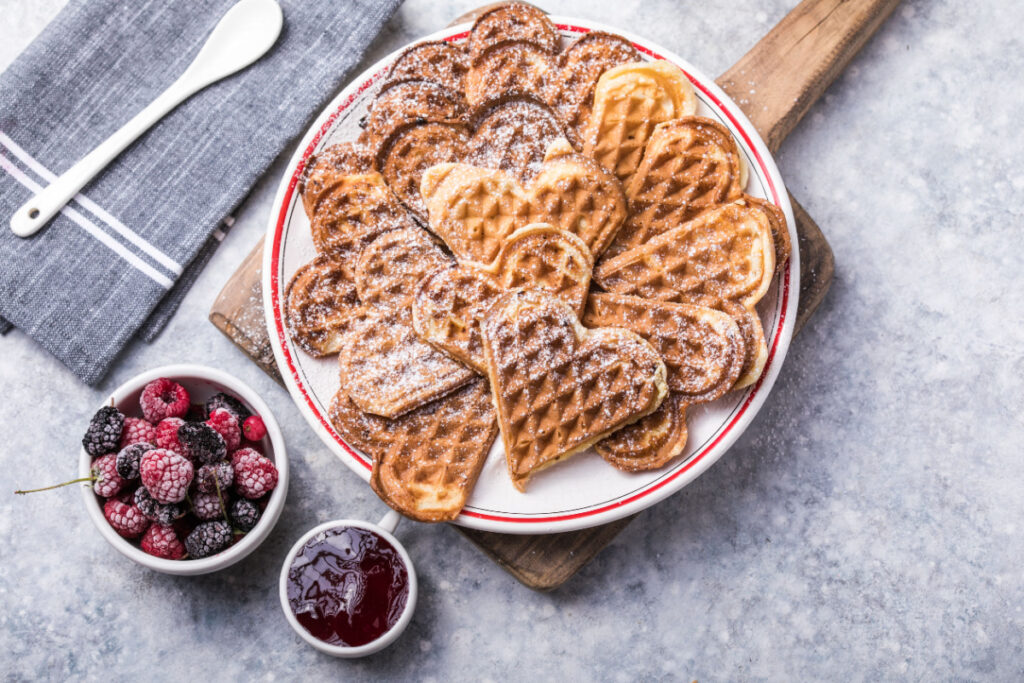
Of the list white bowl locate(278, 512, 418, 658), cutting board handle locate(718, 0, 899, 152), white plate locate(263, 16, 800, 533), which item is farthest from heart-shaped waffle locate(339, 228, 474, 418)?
cutting board handle locate(718, 0, 899, 152)

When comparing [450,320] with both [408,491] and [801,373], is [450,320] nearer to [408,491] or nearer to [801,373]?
[408,491]

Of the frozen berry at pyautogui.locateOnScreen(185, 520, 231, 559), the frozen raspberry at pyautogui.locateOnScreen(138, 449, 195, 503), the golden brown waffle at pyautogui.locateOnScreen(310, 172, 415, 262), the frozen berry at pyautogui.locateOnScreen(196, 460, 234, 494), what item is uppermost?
the golden brown waffle at pyautogui.locateOnScreen(310, 172, 415, 262)

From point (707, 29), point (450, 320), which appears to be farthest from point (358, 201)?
point (707, 29)

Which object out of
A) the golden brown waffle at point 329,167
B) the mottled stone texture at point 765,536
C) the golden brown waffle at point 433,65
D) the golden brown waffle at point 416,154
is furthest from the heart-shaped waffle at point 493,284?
the mottled stone texture at point 765,536

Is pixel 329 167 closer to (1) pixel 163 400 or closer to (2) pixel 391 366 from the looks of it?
(2) pixel 391 366

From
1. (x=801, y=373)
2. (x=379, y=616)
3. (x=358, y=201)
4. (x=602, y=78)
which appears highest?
(x=358, y=201)

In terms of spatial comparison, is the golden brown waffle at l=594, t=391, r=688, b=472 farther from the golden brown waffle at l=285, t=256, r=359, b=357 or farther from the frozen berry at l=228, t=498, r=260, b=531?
the frozen berry at l=228, t=498, r=260, b=531
